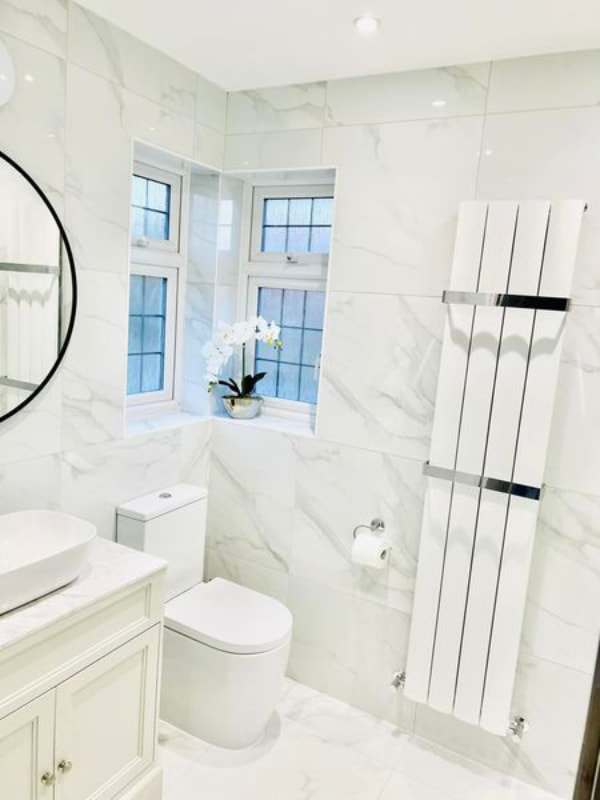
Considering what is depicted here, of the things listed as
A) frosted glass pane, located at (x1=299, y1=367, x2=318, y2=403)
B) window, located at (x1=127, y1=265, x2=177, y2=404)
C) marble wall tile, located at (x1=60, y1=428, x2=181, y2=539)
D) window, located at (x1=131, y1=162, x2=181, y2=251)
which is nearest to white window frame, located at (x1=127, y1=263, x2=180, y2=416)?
window, located at (x1=127, y1=265, x2=177, y2=404)

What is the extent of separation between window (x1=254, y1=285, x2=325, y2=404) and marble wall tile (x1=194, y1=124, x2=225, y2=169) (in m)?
0.59

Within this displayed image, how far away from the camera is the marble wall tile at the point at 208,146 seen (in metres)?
2.37

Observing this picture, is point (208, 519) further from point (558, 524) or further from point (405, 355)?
point (558, 524)

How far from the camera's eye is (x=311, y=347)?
2705 millimetres

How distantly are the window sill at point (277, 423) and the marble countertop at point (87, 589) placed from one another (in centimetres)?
84

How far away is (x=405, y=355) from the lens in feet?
7.15

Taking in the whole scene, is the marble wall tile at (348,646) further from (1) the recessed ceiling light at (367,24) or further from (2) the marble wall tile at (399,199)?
(1) the recessed ceiling light at (367,24)

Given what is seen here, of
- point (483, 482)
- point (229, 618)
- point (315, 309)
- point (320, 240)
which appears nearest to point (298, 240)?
point (320, 240)

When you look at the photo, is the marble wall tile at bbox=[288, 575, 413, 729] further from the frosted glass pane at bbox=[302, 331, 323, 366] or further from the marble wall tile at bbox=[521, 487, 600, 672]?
the frosted glass pane at bbox=[302, 331, 323, 366]

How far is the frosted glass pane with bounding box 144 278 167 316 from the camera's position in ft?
8.46

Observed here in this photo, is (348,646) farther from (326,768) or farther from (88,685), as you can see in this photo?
(88,685)

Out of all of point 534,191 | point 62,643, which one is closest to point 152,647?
point 62,643

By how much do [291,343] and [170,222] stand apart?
0.76m

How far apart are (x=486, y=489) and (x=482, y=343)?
481mm
